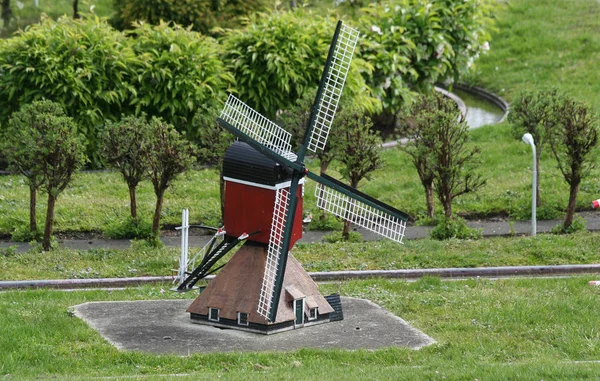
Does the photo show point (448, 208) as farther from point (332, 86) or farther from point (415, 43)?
point (415, 43)

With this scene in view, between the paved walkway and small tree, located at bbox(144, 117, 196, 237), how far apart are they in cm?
118

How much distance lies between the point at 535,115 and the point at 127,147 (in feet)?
27.9

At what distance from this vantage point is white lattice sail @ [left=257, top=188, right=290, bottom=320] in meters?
16.5

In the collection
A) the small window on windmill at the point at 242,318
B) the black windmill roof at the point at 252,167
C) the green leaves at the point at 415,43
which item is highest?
the green leaves at the point at 415,43

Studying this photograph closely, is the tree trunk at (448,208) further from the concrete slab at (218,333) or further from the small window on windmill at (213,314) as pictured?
the small window on windmill at (213,314)

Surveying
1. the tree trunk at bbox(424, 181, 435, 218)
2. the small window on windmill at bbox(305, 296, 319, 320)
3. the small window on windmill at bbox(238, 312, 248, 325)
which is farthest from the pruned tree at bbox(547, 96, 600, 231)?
the small window on windmill at bbox(238, 312, 248, 325)

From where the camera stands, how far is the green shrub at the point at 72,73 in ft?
89.9

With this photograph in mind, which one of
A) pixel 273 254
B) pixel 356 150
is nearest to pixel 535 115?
pixel 356 150

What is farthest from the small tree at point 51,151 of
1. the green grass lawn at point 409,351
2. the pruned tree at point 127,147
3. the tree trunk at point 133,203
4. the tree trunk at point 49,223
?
the green grass lawn at point 409,351

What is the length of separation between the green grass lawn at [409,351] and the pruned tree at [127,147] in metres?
4.06

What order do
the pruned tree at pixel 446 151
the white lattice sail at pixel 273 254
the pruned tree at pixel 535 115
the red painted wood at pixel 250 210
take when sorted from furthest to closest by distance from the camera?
1. the pruned tree at pixel 535 115
2. the pruned tree at pixel 446 151
3. the red painted wood at pixel 250 210
4. the white lattice sail at pixel 273 254

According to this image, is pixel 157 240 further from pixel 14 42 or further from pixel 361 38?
pixel 361 38

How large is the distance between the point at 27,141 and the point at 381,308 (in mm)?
7355

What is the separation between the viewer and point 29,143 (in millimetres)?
21031
